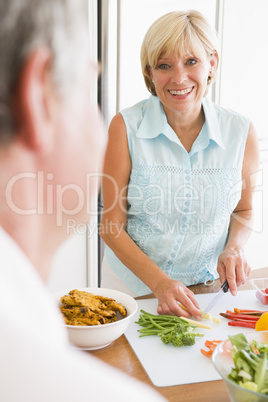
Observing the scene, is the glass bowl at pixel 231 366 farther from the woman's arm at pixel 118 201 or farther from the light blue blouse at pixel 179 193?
the light blue blouse at pixel 179 193

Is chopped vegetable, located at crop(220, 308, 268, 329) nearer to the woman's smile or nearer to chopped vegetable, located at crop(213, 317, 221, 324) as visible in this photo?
chopped vegetable, located at crop(213, 317, 221, 324)

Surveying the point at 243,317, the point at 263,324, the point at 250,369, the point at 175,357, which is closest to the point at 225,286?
the point at 243,317

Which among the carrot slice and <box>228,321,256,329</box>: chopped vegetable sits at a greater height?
the carrot slice

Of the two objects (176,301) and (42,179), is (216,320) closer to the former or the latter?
(176,301)

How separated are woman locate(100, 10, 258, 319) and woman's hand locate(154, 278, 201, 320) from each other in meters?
0.23

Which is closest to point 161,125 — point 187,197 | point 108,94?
point 187,197

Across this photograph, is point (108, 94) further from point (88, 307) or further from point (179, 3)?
point (88, 307)

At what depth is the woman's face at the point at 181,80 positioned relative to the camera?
1.75 meters

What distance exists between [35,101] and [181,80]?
1.43 meters

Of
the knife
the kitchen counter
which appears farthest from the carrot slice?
the knife

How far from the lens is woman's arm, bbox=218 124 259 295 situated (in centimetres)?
167

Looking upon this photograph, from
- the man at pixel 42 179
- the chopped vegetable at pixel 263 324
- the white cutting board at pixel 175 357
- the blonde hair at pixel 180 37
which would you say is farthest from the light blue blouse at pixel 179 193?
the man at pixel 42 179

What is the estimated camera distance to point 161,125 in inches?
72.4

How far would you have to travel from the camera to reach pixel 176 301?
147cm
